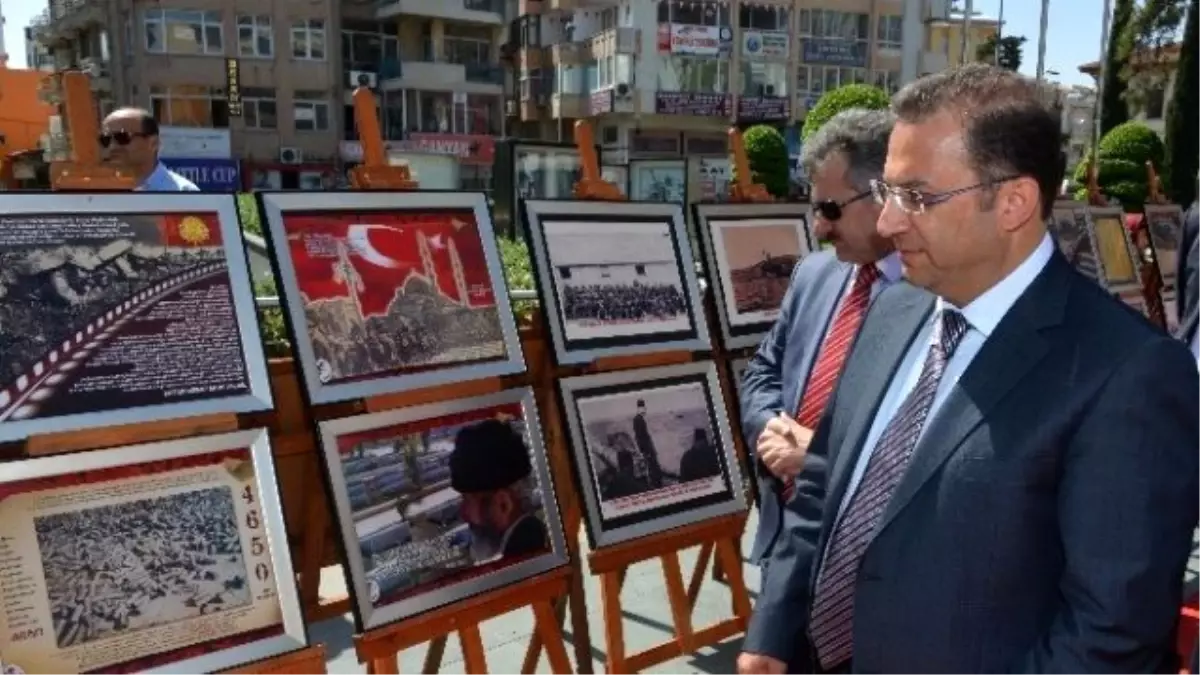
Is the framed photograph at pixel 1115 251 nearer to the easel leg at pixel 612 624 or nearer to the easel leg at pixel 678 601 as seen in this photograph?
the easel leg at pixel 678 601

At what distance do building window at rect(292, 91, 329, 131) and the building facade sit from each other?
8.11 metres

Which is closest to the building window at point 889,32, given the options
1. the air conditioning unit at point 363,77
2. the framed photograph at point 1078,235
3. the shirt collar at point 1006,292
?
the air conditioning unit at point 363,77

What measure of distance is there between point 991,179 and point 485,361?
4.59 feet

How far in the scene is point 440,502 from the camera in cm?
226

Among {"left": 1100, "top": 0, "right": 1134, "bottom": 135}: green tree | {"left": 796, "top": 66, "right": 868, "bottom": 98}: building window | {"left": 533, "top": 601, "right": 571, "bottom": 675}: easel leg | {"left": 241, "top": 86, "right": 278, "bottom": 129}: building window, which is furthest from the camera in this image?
{"left": 796, "top": 66, "right": 868, "bottom": 98}: building window

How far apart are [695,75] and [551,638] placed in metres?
32.9

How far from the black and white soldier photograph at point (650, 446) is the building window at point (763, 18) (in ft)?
110

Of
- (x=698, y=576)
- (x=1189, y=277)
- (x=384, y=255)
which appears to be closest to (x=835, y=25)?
(x=1189, y=277)

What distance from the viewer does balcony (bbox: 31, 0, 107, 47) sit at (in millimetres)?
29641

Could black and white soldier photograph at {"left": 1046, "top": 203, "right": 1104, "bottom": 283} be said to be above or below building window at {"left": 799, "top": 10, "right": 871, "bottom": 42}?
below

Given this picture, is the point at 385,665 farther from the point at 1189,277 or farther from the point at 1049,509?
the point at 1189,277

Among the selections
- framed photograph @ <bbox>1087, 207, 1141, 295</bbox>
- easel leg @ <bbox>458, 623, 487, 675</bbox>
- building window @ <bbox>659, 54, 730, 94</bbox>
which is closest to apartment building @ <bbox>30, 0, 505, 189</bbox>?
building window @ <bbox>659, 54, 730, 94</bbox>

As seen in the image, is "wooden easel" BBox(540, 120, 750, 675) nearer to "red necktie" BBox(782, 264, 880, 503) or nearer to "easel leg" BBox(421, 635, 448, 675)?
"easel leg" BBox(421, 635, 448, 675)

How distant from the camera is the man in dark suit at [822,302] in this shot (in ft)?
7.07
